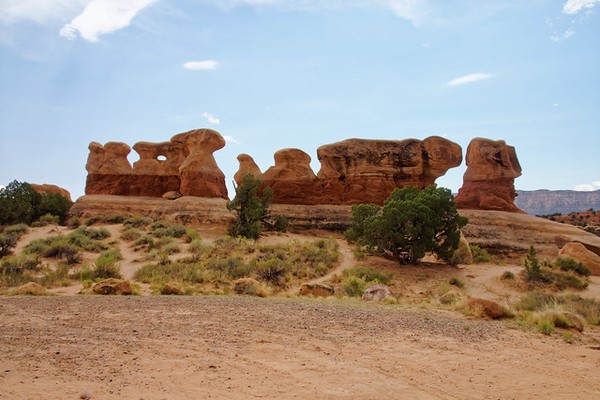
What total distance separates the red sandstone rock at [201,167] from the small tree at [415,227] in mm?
14742

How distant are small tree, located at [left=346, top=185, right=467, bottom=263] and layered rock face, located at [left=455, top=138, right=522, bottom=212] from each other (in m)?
10.8

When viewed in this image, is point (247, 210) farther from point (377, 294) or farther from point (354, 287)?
point (377, 294)

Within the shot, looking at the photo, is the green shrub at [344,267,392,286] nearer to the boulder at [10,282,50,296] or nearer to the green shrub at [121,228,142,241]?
the boulder at [10,282,50,296]

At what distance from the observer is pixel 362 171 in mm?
32531

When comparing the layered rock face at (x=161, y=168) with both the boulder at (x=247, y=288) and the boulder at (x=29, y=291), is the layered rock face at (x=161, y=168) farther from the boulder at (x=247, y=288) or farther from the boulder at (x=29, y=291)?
the boulder at (x=29, y=291)

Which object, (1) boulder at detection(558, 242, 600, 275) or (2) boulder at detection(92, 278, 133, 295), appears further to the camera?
(1) boulder at detection(558, 242, 600, 275)

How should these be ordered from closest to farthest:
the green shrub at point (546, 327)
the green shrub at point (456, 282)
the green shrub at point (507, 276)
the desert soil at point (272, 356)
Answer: the desert soil at point (272, 356), the green shrub at point (546, 327), the green shrub at point (456, 282), the green shrub at point (507, 276)

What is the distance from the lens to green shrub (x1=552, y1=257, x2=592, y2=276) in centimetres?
2038

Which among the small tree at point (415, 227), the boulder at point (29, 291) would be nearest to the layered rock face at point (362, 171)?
the small tree at point (415, 227)

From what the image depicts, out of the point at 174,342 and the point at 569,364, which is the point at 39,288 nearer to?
the point at 174,342

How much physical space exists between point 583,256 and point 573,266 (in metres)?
2.23

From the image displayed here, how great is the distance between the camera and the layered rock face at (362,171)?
3250 cm

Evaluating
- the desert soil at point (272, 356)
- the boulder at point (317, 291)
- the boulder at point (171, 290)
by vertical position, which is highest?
the desert soil at point (272, 356)

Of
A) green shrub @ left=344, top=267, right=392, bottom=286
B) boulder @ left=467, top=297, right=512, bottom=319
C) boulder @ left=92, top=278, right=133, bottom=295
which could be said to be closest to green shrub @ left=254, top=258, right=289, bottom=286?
green shrub @ left=344, top=267, right=392, bottom=286
